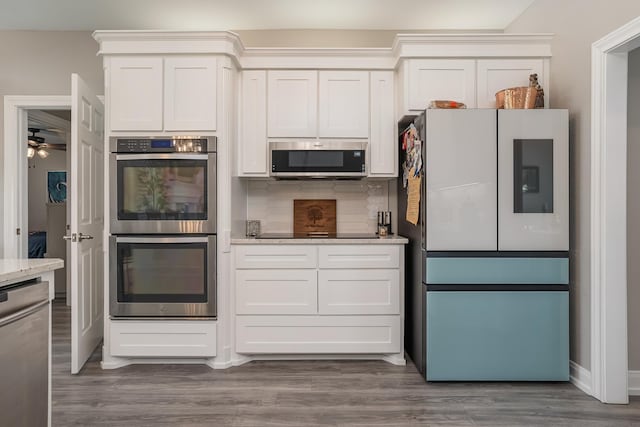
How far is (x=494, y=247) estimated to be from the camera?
2.68 metres

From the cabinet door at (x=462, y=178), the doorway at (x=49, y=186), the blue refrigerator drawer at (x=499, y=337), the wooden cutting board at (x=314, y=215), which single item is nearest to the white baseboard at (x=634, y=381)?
the blue refrigerator drawer at (x=499, y=337)

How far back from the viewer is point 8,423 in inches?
53.8

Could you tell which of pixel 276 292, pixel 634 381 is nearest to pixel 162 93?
pixel 276 292

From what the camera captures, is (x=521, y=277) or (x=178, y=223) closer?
(x=521, y=277)

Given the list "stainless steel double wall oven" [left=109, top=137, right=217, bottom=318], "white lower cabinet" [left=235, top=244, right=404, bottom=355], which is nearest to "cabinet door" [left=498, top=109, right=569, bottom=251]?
"white lower cabinet" [left=235, top=244, right=404, bottom=355]

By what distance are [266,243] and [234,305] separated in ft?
1.70

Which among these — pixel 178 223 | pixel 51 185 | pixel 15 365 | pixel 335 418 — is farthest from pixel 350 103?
pixel 51 185

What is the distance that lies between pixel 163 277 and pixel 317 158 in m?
1.44

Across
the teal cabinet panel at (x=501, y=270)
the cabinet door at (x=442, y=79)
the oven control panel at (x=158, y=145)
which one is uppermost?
the cabinet door at (x=442, y=79)

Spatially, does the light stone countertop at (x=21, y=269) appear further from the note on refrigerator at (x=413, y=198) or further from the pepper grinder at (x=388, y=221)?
the pepper grinder at (x=388, y=221)

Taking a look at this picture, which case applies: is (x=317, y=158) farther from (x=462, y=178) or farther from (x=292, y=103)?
(x=462, y=178)

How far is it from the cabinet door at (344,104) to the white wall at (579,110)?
1387 millimetres

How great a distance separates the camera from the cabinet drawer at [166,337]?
2945mm

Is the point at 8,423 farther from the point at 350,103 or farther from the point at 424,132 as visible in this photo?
the point at 350,103
